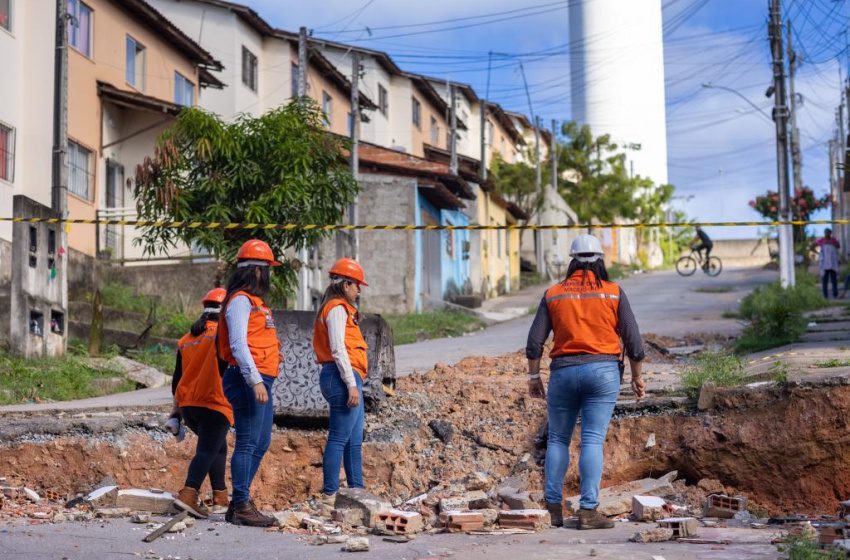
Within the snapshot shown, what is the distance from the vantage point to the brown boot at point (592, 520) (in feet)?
23.8

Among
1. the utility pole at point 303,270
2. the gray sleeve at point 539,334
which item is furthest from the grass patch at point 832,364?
the utility pole at point 303,270

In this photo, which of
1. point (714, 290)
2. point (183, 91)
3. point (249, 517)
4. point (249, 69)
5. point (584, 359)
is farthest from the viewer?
point (249, 69)

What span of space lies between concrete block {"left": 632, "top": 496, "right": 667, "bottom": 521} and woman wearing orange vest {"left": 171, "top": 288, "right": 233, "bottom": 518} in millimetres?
2735

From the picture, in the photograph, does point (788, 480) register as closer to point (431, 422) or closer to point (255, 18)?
point (431, 422)

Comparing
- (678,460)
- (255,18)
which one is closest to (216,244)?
(678,460)

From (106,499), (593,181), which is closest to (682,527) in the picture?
(106,499)

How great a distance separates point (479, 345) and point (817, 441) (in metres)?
11.7

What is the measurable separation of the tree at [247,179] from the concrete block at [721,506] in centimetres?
972

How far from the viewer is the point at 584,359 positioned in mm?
7430

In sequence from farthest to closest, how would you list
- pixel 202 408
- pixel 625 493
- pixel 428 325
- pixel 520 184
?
1. pixel 520 184
2. pixel 428 325
3. pixel 625 493
4. pixel 202 408

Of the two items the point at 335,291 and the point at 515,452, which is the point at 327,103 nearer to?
the point at 515,452

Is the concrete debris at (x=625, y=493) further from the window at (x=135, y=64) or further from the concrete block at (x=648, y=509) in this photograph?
the window at (x=135, y=64)

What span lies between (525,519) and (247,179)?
34.5 ft

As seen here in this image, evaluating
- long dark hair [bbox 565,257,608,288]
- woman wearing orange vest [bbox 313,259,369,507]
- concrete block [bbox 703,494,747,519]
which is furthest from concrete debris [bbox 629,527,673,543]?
woman wearing orange vest [bbox 313,259,369,507]
